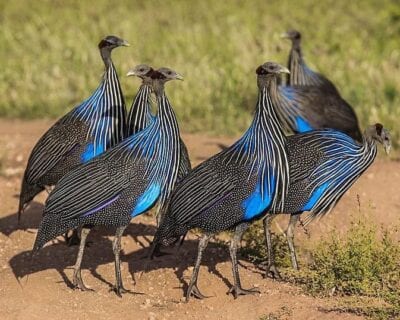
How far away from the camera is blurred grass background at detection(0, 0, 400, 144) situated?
11844mm

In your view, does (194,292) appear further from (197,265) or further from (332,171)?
(332,171)

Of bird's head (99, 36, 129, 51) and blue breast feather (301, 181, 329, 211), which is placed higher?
bird's head (99, 36, 129, 51)

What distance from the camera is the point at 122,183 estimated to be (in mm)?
6559

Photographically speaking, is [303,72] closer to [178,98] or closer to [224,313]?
[178,98]

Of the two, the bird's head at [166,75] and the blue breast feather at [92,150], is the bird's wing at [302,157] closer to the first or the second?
the bird's head at [166,75]

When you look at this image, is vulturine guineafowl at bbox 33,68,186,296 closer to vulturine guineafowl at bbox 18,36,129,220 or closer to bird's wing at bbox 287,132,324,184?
vulturine guineafowl at bbox 18,36,129,220

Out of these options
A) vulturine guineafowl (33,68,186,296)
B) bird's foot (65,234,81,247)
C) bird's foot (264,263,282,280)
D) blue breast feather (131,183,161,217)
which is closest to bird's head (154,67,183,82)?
vulturine guineafowl (33,68,186,296)

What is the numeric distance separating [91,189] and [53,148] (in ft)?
3.18

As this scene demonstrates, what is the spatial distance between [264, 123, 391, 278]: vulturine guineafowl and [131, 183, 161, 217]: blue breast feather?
2.80ft

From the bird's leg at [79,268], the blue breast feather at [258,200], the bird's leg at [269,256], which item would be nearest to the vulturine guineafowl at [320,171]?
the bird's leg at [269,256]

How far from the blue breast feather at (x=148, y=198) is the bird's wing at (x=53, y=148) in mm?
999

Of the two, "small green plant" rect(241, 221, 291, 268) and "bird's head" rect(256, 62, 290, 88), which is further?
"small green plant" rect(241, 221, 291, 268)

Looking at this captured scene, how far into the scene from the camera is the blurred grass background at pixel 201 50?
11844 millimetres

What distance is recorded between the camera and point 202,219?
21.3ft
